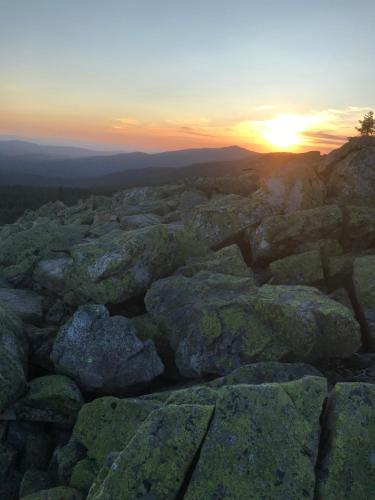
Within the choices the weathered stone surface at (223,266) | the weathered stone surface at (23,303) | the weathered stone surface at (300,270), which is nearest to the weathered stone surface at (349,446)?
the weathered stone surface at (300,270)

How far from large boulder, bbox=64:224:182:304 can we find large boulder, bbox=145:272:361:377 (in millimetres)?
4101

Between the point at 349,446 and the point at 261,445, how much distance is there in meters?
1.97

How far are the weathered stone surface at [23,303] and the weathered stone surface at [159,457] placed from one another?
12.2 m

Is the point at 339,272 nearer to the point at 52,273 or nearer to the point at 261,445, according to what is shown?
the point at 261,445

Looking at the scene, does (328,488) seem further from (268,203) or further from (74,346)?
(268,203)

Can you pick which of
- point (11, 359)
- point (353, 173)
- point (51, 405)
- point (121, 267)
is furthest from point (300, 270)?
point (11, 359)

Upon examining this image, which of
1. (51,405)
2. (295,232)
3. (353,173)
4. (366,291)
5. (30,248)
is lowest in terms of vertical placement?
(51,405)

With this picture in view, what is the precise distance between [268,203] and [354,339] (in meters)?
13.3

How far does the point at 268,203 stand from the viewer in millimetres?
26328

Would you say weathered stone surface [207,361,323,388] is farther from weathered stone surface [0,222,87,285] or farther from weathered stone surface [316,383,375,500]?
weathered stone surface [0,222,87,285]

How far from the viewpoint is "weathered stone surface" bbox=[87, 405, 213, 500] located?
8.19m

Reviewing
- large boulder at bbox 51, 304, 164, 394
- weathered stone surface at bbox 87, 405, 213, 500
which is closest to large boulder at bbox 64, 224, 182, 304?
large boulder at bbox 51, 304, 164, 394

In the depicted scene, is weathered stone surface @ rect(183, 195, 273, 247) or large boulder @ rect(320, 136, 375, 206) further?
large boulder @ rect(320, 136, 375, 206)

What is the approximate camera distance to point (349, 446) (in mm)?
8609
